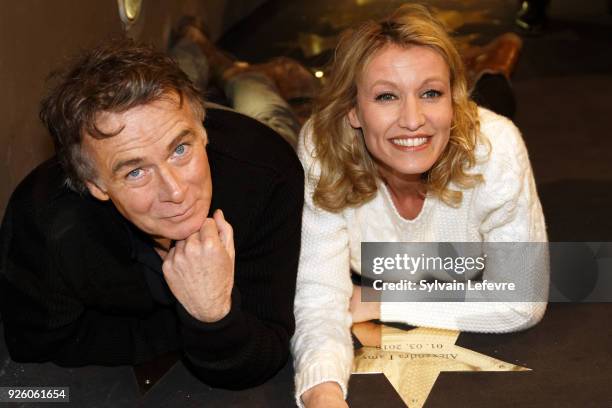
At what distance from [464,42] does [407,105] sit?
2.23 m

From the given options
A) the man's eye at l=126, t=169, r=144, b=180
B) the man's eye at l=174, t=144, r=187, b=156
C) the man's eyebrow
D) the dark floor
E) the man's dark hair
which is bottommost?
the dark floor

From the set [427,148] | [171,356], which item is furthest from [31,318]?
[427,148]

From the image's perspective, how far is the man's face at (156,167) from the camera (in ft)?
5.39

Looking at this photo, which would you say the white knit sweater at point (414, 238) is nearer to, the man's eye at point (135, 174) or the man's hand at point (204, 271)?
the man's hand at point (204, 271)

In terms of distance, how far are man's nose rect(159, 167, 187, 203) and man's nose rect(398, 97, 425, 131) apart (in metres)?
0.49

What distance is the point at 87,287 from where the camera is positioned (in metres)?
1.88

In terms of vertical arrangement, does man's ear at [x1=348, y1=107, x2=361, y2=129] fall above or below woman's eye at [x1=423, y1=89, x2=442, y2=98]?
below

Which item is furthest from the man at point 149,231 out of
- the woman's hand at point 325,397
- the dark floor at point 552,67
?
the dark floor at point 552,67

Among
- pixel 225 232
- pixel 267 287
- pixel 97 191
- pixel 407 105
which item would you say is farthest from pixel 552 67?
pixel 97 191

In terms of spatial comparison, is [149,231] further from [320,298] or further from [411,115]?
[411,115]

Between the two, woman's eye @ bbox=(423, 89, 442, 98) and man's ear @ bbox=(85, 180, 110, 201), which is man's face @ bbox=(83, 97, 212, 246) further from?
woman's eye @ bbox=(423, 89, 442, 98)
